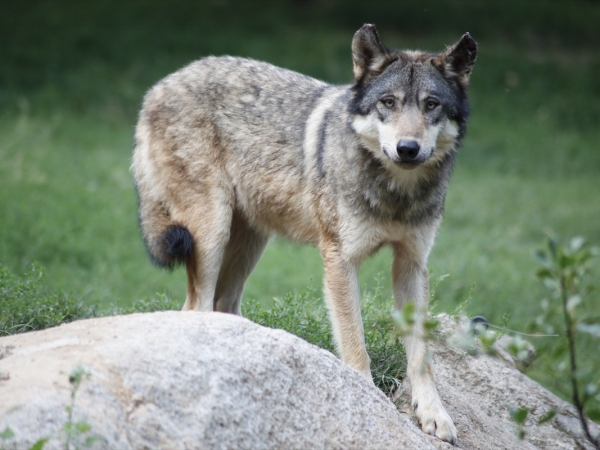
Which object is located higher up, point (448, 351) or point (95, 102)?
point (448, 351)

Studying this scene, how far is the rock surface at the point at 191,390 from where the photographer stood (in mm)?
3230

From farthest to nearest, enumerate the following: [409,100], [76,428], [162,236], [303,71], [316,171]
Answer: [303,71], [162,236], [316,171], [409,100], [76,428]

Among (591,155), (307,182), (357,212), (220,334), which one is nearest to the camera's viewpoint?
(220,334)

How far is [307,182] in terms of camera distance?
571cm

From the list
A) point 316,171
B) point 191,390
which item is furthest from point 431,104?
point 191,390

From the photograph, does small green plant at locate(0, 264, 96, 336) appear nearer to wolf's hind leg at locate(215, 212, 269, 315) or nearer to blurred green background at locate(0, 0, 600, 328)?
wolf's hind leg at locate(215, 212, 269, 315)

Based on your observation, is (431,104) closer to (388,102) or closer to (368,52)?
(388,102)

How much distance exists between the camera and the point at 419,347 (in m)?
5.20

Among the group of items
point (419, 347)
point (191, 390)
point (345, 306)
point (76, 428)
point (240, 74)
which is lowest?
point (419, 347)

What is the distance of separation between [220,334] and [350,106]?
6.93 feet

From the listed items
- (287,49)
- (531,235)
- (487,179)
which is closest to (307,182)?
(531,235)

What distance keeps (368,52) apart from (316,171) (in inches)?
35.8

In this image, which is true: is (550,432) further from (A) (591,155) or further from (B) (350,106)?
(A) (591,155)

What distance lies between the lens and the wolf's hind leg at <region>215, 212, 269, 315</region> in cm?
642
